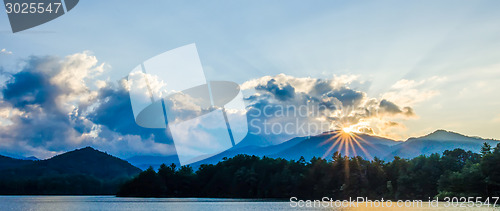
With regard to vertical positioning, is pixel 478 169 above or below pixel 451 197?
above

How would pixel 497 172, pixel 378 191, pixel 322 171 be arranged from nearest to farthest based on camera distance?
pixel 497 172
pixel 378 191
pixel 322 171

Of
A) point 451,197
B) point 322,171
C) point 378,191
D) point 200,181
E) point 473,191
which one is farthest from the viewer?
point 200,181

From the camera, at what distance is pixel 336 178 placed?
144500 mm

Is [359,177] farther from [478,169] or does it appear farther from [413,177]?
[478,169]

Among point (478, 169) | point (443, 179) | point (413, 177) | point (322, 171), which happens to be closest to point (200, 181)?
point (322, 171)

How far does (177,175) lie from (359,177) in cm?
7954

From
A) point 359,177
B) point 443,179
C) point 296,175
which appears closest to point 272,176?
point 296,175

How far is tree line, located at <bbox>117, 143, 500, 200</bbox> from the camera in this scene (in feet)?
330

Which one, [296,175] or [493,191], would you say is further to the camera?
[296,175]

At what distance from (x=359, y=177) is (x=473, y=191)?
150 ft

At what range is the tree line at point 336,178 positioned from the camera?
101 m

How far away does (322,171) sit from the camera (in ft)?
491

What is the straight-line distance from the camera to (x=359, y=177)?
140 m

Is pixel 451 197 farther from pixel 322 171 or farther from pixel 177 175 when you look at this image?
pixel 177 175
